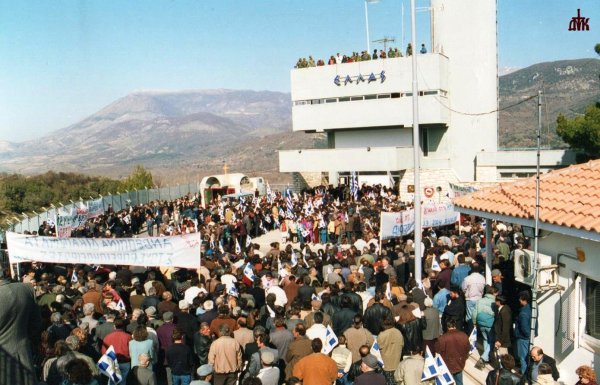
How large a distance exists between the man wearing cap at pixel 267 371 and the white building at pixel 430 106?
31.5 m

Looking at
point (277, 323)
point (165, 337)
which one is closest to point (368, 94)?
point (277, 323)

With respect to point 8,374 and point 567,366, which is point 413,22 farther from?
point 8,374

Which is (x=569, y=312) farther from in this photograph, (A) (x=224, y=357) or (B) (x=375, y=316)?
(A) (x=224, y=357)

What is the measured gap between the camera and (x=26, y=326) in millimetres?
5285

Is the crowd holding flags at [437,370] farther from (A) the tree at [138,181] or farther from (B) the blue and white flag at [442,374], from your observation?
(A) the tree at [138,181]

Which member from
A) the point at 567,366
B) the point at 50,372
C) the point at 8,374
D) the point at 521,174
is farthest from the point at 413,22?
the point at 521,174

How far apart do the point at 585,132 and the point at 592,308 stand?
94.6ft

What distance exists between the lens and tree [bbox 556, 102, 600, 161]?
3447 cm

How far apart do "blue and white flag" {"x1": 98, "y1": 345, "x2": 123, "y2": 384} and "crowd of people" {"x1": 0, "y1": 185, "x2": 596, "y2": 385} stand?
89 mm

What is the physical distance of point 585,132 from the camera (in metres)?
35.2

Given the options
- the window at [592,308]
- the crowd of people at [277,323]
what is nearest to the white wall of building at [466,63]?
the crowd of people at [277,323]

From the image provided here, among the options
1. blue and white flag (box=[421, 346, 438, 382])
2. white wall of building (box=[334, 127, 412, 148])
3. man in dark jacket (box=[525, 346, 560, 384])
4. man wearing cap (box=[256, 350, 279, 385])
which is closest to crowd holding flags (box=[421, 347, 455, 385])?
blue and white flag (box=[421, 346, 438, 382])

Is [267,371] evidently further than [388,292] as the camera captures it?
No

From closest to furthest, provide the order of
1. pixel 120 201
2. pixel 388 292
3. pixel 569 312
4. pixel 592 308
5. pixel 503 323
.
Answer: pixel 592 308 → pixel 569 312 → pixel 503 323 → pixel 388 292 → pixel 120 201
